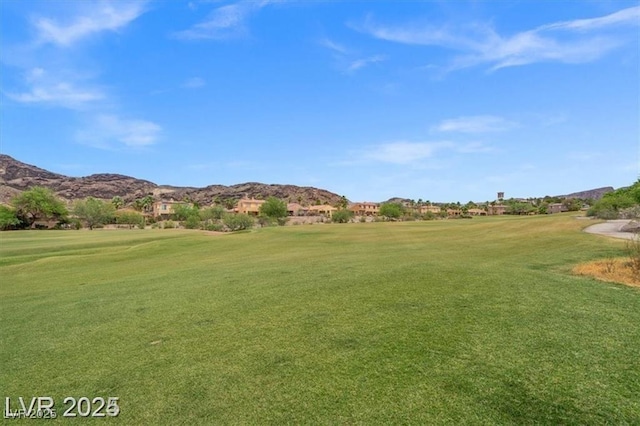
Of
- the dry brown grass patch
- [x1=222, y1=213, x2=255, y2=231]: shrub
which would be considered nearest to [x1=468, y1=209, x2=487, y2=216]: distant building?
[x1=222, y1=213, x2=255, y2=231]: shrub

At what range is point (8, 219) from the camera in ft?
213

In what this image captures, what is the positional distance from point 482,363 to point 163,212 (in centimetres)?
13036

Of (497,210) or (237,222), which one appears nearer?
(237,222)

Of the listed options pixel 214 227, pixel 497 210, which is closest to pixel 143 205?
pixel 214 227

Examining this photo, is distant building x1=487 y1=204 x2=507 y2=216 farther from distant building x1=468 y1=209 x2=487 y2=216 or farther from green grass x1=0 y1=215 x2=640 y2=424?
green grass x1=0 y1=215 x2=640 y2=424

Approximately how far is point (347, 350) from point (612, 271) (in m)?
9.99

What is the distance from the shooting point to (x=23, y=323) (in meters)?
8.19

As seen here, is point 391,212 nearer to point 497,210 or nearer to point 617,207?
point 617,207

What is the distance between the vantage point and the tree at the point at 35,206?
70.6 metres

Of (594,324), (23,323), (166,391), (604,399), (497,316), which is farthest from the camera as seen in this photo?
(23,323)

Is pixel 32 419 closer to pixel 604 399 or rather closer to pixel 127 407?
pixel 127 407

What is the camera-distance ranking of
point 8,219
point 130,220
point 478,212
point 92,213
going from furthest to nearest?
point 478,212 → point 130,220 → point 92,213 → point 8,219

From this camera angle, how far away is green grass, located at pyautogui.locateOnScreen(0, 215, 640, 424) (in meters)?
3.91

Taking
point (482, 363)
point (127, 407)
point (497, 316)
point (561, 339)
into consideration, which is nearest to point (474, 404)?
point (482, 363)
